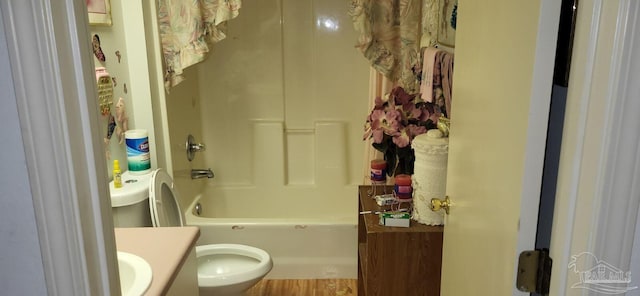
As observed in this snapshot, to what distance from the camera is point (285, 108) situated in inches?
121

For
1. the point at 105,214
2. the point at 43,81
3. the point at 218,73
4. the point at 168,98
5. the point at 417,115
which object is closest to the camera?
the point at 43,81

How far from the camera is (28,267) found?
671 millimetres

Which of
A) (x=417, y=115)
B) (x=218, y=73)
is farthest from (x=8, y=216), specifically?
(x=218, y=73)

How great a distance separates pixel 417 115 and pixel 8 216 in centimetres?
129

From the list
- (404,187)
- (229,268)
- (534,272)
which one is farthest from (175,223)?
(534,272)

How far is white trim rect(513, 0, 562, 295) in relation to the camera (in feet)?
2.25

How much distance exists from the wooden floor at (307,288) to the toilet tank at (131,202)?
902mm

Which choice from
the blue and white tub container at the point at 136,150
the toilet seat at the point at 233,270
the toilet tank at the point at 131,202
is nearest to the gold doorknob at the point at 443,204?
the toilet seat at the point at 233,270

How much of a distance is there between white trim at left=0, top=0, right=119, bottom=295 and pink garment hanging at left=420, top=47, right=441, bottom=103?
1216 mm

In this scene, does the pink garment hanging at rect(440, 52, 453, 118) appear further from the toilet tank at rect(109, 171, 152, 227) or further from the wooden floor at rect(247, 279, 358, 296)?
the wooden floor at rect(247, 279, 358, 296)

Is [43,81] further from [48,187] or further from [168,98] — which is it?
[168,98]

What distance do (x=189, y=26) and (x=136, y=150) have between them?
0.60 metres

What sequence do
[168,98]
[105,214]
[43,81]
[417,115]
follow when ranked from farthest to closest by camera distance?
[168,98] < [417,115] < [105,214] < [43,81]

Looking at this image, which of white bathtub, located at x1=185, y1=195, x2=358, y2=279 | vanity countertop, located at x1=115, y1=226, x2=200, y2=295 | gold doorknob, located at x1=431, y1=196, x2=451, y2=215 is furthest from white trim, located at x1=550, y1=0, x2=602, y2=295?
white bathtub, located at x1=185, y1=195, x2=358, y2=279
